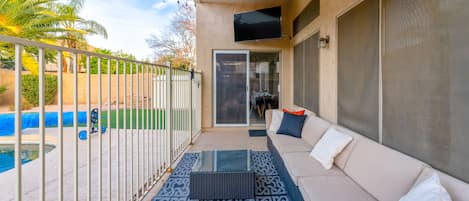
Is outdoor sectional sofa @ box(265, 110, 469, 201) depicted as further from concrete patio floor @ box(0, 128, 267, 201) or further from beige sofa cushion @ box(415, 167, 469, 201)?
concrete patio floor @ box(0, 128, 267, 201)

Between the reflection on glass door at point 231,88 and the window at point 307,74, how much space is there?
1.29 metres

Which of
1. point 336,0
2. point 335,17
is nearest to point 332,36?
point 335,17

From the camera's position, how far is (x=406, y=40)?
6.68 feet

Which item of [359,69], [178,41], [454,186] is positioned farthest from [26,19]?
[454,186]

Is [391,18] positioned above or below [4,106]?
above

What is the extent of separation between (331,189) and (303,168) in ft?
1.55

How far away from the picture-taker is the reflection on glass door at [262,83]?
21.3 ft

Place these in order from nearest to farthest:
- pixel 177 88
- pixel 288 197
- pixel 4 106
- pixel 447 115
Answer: pixel 4 106
pixel 447 115
pixel 288 197
pixel 177 88

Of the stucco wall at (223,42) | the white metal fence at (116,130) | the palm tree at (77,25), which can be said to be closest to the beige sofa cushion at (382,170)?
the white metal fence at (116,130)

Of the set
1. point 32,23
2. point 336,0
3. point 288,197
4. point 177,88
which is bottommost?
point 288,197

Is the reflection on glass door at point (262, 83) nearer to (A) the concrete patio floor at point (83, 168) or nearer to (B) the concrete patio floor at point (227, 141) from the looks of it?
(B) the concrete patio floor at point (227, 141)

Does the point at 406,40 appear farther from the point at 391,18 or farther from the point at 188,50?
the point at 188,50

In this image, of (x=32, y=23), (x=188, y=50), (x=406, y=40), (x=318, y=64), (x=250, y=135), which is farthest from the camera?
(x=188, y=50)

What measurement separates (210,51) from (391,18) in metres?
4.59
